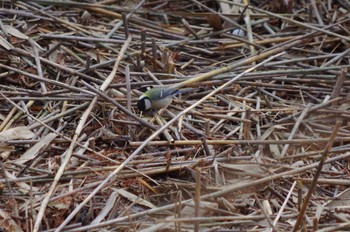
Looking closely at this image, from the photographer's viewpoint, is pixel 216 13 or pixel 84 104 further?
pixel 216 13

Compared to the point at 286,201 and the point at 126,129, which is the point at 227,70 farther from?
the point at 286,201

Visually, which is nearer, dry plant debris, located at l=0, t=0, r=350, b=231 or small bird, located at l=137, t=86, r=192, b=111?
dry plant debris, located at l=0, t=0, r=350, b=231

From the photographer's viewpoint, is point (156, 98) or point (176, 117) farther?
point (156, 98)

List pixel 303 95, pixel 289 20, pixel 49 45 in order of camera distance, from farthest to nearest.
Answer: pixel 289 20
pixel 49 45
pixel 303 95

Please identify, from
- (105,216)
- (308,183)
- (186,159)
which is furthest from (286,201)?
(105,216)
